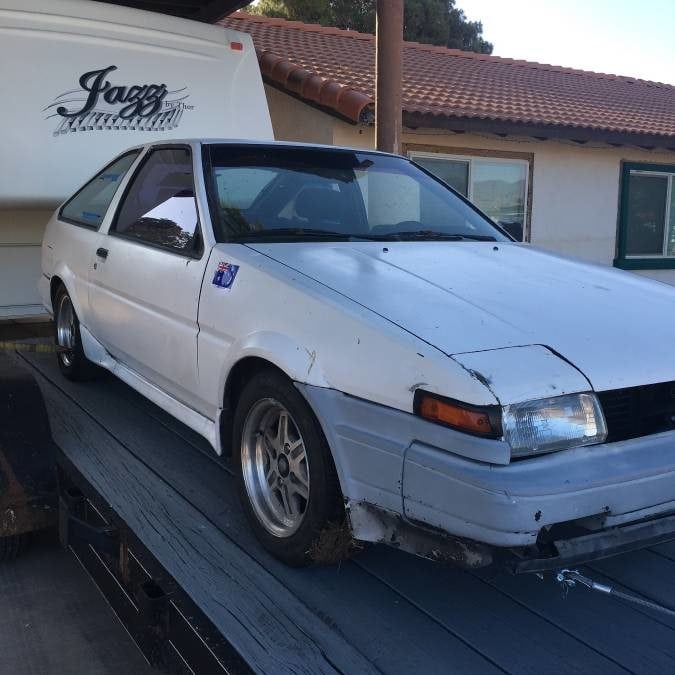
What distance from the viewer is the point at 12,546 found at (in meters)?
3.46

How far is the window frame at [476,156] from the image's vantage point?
31.8 ft

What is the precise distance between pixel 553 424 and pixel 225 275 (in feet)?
4.78

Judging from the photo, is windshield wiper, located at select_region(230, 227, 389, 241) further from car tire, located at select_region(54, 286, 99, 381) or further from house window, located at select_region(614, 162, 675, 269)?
house window, located at select_region(614, 162, 675, 269)

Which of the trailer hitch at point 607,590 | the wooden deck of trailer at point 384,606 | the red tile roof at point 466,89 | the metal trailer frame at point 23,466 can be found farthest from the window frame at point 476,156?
the trailer hitch at point 607,590

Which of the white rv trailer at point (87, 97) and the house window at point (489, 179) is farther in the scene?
the house window at point (489, 179)

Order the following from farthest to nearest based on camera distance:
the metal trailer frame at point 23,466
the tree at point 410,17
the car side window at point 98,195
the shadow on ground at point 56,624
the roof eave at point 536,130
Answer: the tree at point 410,17, the roof eave at point 536,130, the car side window at point 98,195, the metal trailer frame at point 23,466, the shadow on ground at point 56,624

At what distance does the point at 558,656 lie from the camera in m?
2.08

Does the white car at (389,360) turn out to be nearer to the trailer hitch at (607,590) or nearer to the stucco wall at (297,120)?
the trailer hitch at (607,590)

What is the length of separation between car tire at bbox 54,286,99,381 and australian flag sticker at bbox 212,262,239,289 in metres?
1.90

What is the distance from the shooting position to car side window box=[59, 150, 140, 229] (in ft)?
14.2

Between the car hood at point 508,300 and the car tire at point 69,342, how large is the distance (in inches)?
81.7

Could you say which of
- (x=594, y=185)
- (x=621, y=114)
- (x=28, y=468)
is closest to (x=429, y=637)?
(x=28, y=468)

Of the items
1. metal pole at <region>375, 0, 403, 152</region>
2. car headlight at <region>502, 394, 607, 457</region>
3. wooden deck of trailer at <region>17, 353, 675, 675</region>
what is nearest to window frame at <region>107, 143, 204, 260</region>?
wooden deck of trailer at <region>17, 353, 675, 675</region>

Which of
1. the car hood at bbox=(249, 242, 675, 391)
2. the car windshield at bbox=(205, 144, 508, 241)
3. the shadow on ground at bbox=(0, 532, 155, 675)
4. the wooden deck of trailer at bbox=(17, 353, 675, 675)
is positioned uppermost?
the car windshield at bbox=(205, 144, 508, 241)
